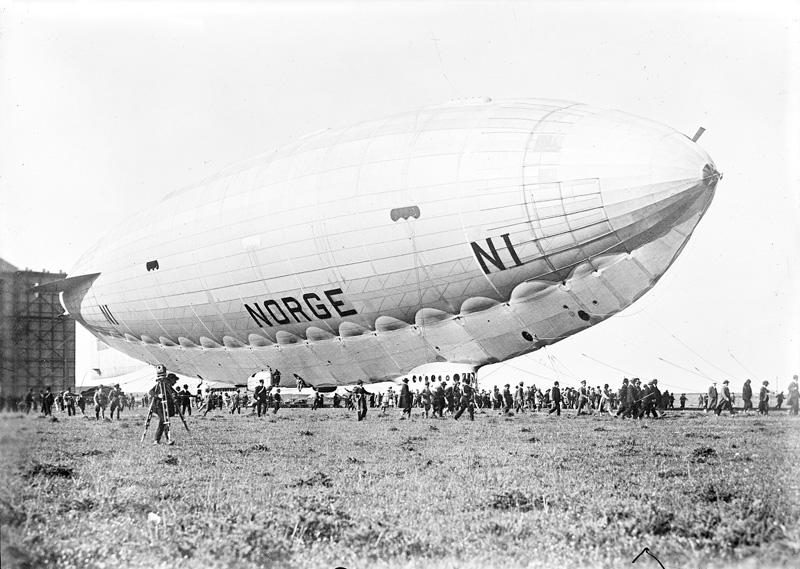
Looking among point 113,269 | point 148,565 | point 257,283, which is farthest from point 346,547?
point 113,269

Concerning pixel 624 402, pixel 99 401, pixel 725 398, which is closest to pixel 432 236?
pixel 624 402

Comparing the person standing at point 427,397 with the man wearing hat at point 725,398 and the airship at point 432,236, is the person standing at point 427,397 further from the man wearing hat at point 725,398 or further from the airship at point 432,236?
the man wearing hat at point 725,398

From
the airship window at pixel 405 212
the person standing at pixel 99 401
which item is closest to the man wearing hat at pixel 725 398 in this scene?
the airship window at pixel 405 212

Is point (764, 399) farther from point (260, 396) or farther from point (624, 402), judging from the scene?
point (260, 396)

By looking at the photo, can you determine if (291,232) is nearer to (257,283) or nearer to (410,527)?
(257,283)

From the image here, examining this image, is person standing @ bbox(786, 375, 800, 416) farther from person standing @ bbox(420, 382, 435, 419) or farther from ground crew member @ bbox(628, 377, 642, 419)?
person standing @ bbox(420, 382, 435, 419)
